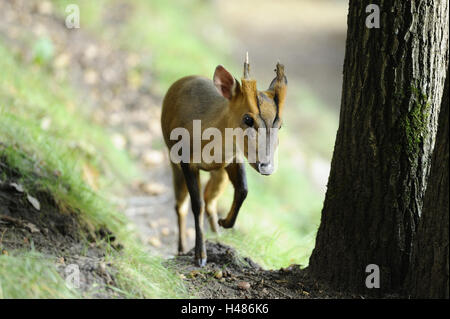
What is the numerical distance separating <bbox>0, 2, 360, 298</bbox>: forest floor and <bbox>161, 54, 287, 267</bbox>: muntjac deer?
372 millimetres

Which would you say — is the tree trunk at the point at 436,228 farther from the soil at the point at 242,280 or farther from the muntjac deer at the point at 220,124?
the muntjac deer at the point at 220,124

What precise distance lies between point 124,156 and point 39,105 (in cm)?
121

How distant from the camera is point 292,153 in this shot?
29.5 ft

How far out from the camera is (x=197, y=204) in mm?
3879

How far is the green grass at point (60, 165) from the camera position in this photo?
2.86m

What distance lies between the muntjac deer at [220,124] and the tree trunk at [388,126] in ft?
1.46

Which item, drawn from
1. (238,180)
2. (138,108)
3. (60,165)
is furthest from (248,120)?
(138,108)

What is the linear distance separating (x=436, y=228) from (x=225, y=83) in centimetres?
143

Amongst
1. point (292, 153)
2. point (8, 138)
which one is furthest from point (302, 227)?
point (8, 138)

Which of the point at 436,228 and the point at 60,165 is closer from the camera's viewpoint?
the point at 436,228

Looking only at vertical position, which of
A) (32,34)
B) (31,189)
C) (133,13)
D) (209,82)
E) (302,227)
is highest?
(133,13)

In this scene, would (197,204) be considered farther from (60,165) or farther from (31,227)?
(60,165)

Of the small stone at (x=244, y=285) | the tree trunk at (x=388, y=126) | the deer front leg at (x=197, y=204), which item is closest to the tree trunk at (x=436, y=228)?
the tree trunk at (x=388, y=126)

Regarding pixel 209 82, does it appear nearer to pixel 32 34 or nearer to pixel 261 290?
pixel 261 290
